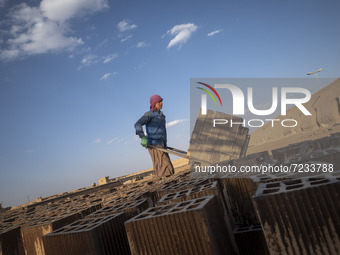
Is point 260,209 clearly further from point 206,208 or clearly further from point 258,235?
point 258,235

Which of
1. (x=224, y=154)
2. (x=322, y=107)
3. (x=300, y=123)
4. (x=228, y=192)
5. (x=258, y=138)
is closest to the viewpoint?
(x=228, y=192)

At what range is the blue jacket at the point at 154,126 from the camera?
7699mm

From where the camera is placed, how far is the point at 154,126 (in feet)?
25.6

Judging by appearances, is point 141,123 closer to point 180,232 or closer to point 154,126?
point 154,126

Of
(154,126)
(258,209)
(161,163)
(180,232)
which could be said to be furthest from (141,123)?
(258,209)

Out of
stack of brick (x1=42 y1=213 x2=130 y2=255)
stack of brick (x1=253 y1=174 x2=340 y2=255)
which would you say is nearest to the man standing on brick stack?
stack of brick (x1=42 y1=213 x2=130 y2=255)

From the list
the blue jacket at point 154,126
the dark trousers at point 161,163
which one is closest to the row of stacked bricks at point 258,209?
the dark trousers at point 161,163

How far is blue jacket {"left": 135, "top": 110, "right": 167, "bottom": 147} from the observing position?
25.3ft

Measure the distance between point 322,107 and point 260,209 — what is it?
20.1 meters

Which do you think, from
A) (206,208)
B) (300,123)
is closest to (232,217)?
(206,208)

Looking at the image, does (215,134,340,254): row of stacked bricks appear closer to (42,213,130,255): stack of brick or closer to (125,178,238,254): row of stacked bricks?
(125,178,238,254): row of stacked bricks

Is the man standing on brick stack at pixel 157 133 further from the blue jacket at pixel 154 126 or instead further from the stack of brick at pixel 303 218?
the stack of brick at pixel 303 218

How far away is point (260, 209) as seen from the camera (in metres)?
1.74

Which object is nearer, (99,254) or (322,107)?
(99,254)
